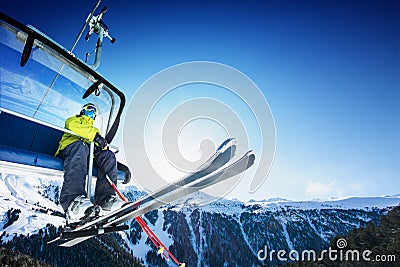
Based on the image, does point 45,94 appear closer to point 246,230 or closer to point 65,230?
point 65,230

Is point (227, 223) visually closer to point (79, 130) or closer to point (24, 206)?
point (24, 206)

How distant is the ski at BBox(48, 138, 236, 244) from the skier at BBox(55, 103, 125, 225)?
0.38 feet

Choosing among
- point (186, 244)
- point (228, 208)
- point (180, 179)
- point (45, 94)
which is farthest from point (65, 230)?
point (228, 208)

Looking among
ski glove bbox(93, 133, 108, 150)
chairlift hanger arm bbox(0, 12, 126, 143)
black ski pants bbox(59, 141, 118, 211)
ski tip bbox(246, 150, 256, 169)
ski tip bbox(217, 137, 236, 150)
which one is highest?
chairlift hanger arm bbox(0, 12, 126, 143)

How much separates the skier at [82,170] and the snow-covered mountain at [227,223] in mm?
104997

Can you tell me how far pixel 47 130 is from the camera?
13.7 feet

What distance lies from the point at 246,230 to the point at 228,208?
17.7 m

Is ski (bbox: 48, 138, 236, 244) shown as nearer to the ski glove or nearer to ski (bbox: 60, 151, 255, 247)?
ski (bbox: 60, 151, 255, 247)

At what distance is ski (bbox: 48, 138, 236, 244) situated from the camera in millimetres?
2656

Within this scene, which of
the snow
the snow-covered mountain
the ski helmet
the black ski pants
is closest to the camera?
the black ski pants

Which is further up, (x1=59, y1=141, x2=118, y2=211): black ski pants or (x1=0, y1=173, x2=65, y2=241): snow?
(x1=59, y1=141, x2=118, y2=211): black ski pants

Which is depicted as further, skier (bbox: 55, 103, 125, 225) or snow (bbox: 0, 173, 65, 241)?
snow (bbox: 0, 173, 65, 241)

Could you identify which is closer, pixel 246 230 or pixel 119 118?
pixel 119 118

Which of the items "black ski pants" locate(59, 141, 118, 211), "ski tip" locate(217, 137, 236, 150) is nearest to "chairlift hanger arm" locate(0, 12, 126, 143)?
"black ski pants" locate(59, 141, 118, 211)
